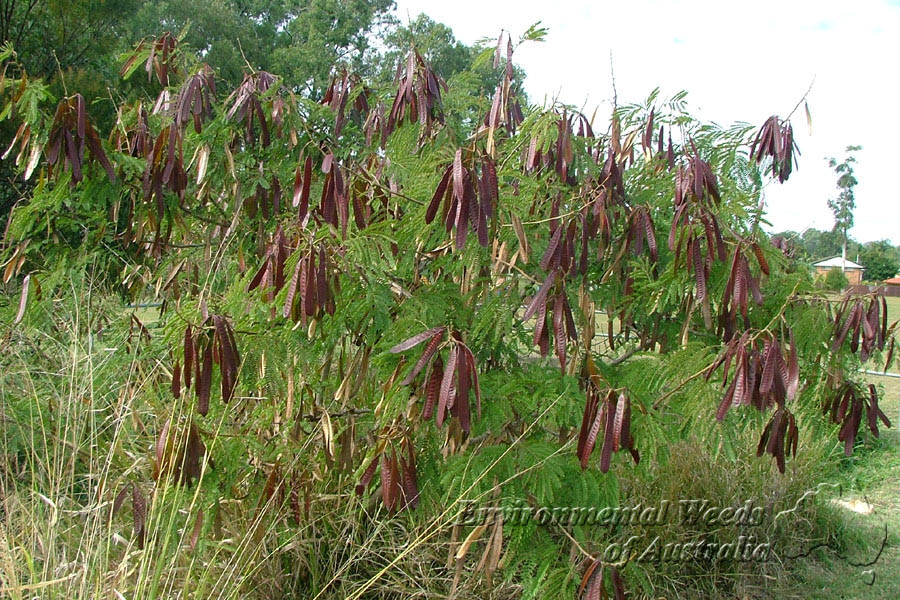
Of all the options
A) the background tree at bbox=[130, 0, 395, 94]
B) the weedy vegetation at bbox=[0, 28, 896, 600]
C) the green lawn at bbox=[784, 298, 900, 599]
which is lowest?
the green lawn at bbox=[784, 298, 900, 599]

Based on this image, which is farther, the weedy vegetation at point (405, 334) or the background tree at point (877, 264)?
the background tree at point (877, 264)

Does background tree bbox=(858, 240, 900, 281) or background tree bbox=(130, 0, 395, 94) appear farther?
background tree bbox=(858, 240, 900, 281)

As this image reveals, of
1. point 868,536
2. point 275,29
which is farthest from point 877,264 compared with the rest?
point 868,536

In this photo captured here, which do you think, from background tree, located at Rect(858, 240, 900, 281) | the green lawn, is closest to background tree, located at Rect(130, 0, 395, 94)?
the green lawn

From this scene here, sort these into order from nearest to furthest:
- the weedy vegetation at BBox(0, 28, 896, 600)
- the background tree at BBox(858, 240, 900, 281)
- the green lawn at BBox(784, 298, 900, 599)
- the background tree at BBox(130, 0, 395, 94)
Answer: the weedy vegetation at BBox(0, 28, 896, 600), the green lawn at BBox(784, 298, 900, 599), the background tree at BBox(130, 0, 395, 94), the background tree at BBox(858, 240, 900, 281)

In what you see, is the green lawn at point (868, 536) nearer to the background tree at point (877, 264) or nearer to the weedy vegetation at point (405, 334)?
the weedy vegetation at point (405, 334)

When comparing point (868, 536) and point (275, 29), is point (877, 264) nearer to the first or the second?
point (275, 29)

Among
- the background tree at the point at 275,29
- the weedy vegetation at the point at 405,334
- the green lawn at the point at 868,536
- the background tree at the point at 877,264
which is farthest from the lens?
the background tree at the point at 877,264

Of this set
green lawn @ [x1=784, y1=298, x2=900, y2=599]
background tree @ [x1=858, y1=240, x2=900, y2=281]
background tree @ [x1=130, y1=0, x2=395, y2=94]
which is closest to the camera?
green lawn @ [x1=784, y1=298, x2=900, y2=599]

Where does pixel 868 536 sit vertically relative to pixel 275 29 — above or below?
below

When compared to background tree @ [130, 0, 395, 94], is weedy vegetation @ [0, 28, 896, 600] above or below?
below

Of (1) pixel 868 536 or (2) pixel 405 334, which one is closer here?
(2) pixel 405 334

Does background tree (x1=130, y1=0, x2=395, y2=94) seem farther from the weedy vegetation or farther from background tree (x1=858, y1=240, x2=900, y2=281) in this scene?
background tree (x1=858, y1=240, x2=900, y2=281)

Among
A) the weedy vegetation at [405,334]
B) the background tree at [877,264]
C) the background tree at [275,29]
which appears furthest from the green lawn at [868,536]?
the background tree at [877,264]
